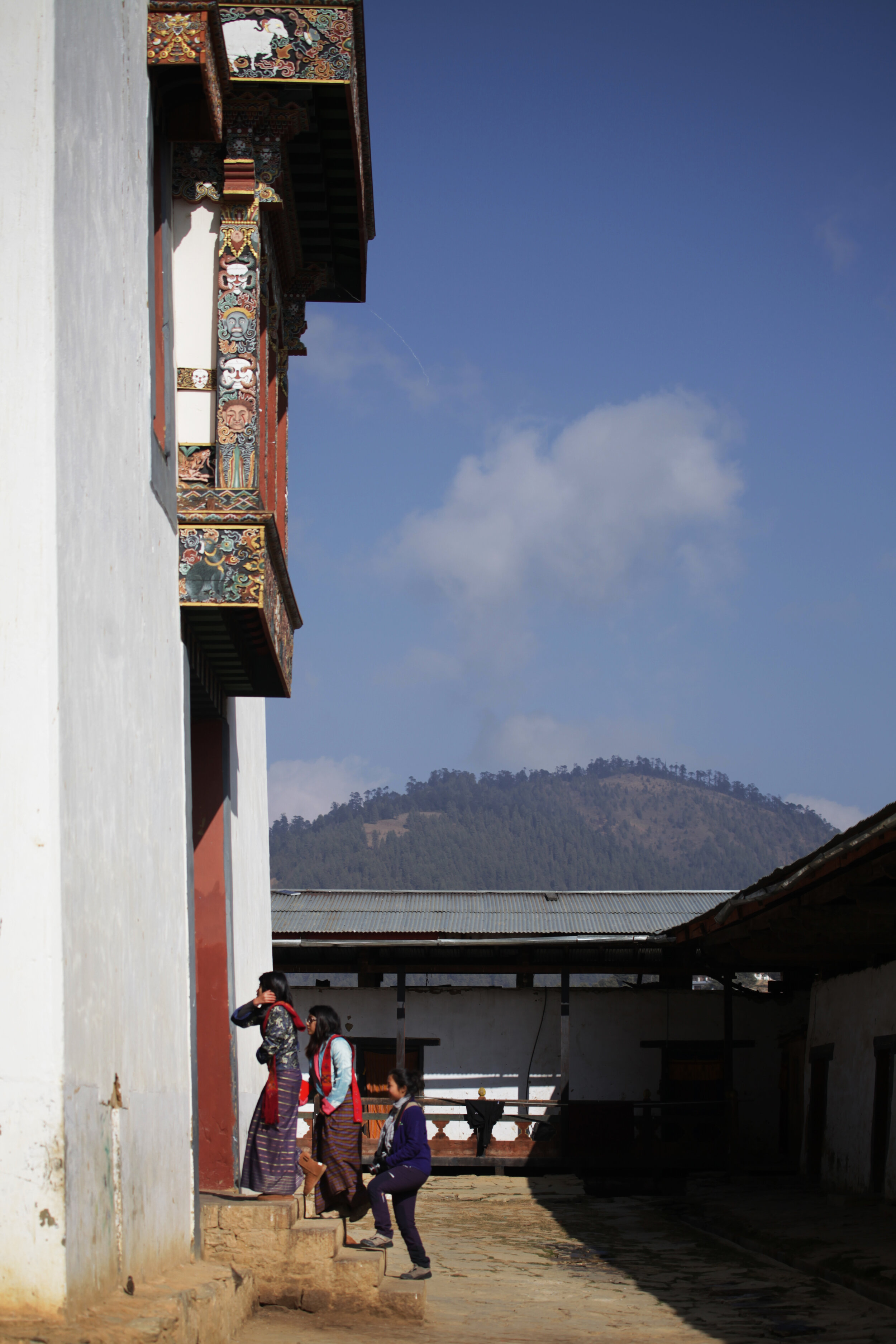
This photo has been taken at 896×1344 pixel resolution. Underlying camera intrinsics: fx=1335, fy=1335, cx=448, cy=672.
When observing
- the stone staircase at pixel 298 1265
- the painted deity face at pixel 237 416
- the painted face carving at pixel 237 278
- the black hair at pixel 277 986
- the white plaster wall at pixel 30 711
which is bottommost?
the stone staircase at pixel 298 1265

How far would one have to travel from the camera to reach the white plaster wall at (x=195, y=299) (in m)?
8.15

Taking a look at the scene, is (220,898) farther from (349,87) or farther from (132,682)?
(349,87)

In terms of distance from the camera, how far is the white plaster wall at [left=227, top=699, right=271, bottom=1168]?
9.91 meters

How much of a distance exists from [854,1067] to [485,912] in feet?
23.8

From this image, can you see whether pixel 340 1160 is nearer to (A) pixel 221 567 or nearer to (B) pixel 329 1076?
(B) pixel 329 1076

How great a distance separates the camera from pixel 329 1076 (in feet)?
26.3

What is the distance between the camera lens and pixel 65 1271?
13.7 feet

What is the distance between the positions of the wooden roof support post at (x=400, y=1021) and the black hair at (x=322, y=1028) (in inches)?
415

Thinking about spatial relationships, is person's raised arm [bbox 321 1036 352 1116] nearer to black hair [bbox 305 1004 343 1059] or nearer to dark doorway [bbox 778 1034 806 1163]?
black hair [bbox 305 1004 343 1059]

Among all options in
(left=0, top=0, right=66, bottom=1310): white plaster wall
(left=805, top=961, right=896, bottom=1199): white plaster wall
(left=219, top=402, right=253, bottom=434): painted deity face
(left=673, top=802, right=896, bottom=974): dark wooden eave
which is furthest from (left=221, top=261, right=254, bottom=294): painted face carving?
(left=805, top=961, right=896, bottom=1199): white plaster wall

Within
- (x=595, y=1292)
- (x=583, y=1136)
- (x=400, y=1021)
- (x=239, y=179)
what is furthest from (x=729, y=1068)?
(x=239, y=179)

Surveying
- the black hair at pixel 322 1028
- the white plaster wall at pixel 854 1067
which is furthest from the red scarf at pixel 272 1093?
the white plaster wall at pixel 854 1067

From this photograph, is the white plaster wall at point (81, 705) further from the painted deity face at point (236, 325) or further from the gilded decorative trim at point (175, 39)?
the painted deity face at point (236, 325)

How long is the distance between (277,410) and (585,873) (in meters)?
163
